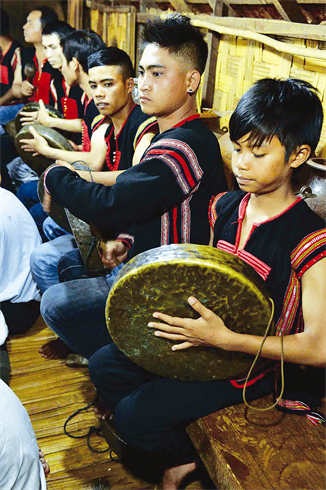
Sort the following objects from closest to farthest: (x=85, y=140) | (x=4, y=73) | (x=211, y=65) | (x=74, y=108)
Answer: (x=85, y=140)
(x=211, y=65)
(x=74, y=108)
(x=4, y=73)

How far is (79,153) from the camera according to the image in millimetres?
3445

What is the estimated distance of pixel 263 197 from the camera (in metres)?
1.80

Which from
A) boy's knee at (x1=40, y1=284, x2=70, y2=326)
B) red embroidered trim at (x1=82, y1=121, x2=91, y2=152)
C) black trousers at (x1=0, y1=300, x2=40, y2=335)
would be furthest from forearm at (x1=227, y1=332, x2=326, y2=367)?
red embroidered trim at (x1=82, y1=121, x2=91, y2=152)

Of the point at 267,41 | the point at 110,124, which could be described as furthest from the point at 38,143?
the point at 267,41

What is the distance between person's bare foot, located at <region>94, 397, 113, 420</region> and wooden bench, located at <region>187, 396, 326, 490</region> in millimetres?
871

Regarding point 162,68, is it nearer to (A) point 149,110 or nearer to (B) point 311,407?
(A) point 149,110

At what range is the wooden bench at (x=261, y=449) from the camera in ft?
5.08

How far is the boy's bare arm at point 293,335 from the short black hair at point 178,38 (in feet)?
4.11

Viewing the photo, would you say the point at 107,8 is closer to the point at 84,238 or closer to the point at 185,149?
the point at 84,238

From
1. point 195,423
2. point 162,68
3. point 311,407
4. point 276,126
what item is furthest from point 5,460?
point 162,68

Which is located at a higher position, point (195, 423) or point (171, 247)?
point (171, 247)

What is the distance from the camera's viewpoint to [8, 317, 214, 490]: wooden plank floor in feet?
7.65

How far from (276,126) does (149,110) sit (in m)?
0.77

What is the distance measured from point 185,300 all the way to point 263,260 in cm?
35
